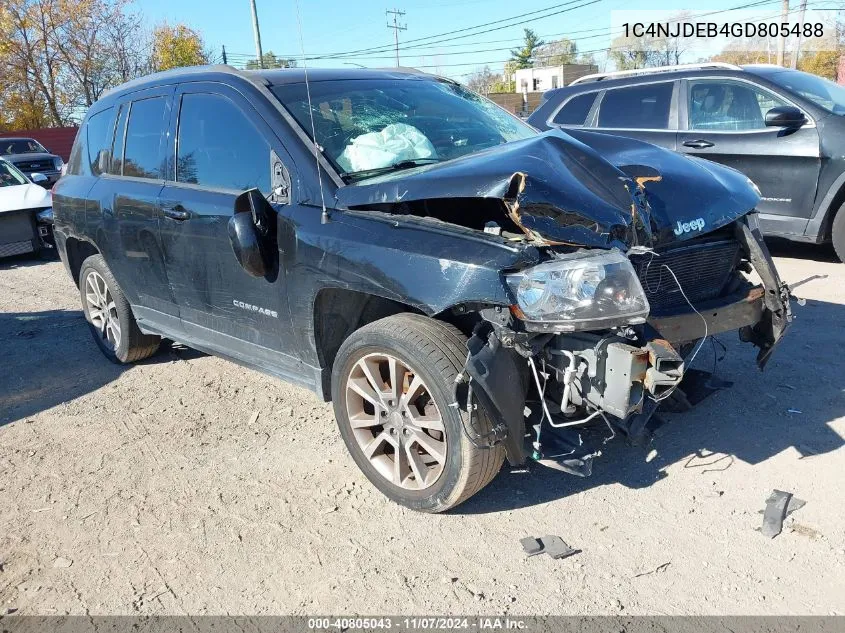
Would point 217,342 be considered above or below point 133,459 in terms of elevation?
above

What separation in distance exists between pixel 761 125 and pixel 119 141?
234 inches

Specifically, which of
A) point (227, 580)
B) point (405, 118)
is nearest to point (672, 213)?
point (405, 118)

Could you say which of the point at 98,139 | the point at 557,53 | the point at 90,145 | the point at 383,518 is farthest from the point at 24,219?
the point at 557,53

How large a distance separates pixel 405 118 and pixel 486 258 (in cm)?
154

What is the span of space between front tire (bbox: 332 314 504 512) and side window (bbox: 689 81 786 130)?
5.51 meters

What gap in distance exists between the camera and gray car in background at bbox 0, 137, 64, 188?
64.3 ft

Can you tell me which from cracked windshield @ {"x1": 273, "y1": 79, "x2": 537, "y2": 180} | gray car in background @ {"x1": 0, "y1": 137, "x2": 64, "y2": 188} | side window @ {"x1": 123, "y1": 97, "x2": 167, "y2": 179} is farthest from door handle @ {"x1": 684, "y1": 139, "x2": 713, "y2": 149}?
gray car in background @ {"x1": 0, "y1": 137, "x2": 64, "y2": 188}

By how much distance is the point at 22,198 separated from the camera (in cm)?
1066

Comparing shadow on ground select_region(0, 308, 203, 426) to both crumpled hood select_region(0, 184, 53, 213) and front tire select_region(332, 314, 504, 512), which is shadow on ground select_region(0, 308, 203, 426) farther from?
crumpled hood select_region(0, 184, 53, 213)

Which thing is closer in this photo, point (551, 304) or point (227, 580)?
point (551, 304)

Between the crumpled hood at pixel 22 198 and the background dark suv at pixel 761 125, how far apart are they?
→ 828 centimetres

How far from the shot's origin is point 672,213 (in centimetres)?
313

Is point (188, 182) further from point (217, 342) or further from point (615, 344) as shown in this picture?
point (615, 344)

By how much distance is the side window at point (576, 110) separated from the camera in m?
8.21
